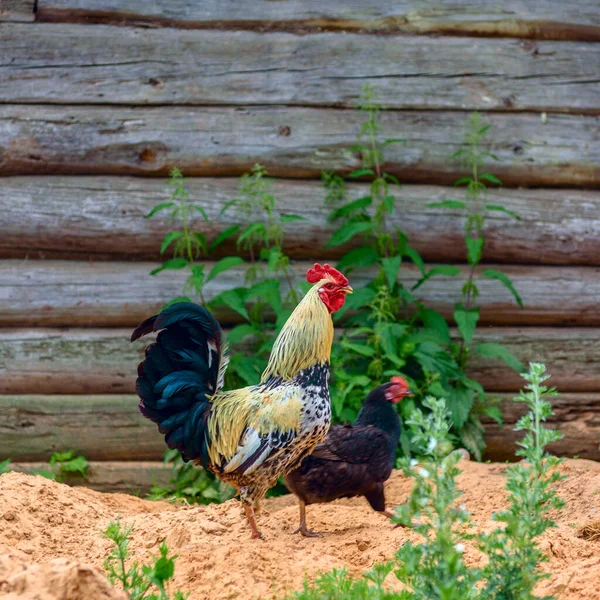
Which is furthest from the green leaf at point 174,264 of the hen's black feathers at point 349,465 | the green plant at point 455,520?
the green plant at point 455,520

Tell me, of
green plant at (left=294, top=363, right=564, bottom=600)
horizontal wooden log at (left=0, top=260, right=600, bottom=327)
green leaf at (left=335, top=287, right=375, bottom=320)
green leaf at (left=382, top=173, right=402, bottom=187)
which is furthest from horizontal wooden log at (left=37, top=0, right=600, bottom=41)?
green plant at (left=294, top=363, right=564, bottom=600)

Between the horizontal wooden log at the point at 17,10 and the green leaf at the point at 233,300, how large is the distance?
272 centimetres

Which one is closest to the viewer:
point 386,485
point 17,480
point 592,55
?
point 17,480

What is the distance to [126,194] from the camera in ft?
21.0

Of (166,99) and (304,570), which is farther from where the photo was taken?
(166,99)

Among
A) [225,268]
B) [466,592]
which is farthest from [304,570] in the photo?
[225,268]

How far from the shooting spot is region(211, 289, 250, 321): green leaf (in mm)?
5918

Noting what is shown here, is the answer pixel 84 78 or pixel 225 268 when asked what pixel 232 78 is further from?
pixel 225 268

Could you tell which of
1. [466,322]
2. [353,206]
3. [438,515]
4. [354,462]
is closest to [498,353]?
[466,322]

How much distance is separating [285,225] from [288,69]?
126cm

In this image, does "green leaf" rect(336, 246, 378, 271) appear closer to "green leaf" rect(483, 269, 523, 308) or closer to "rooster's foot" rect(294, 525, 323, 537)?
"green leaf" rect(483, 269, 523, 308)

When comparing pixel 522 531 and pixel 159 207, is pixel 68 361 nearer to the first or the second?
pixel 159 207

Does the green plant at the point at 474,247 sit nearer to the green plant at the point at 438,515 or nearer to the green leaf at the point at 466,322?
the green leaf at the point at 466,322

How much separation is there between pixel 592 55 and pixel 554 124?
667 mm
